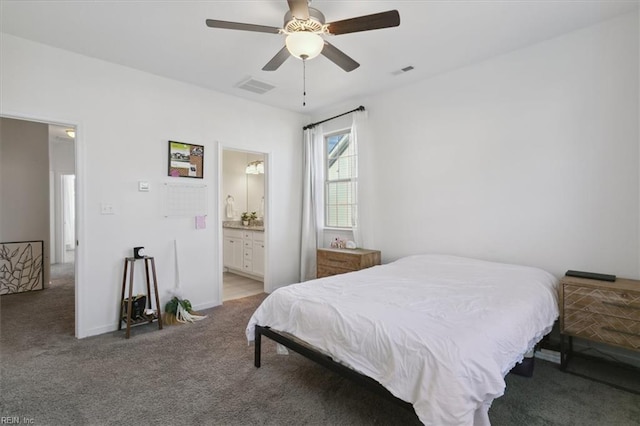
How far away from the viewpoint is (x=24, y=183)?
193 inches

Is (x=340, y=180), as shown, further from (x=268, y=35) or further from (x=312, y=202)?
(x=268, y=35)

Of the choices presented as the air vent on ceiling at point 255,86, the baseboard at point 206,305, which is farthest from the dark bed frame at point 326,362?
the air vent on ceiling at point 255,86

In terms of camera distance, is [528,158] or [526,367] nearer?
[526,367]

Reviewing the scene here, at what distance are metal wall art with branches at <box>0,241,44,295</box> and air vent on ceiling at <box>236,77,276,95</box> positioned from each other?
4183 mm

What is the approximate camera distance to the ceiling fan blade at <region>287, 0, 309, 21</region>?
194cm

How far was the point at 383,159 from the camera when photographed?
4.21 metres

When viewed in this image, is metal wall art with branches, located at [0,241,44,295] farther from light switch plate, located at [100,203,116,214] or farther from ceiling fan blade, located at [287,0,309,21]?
ceiling fan blade, located at [287,0,309,21]

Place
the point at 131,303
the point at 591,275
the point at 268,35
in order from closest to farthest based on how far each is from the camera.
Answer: the point at 591,275
the point at 268,35
the point at 131,303

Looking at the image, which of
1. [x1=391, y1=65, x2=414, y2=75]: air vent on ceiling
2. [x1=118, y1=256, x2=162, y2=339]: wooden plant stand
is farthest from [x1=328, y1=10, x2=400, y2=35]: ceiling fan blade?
[x1=118, y1=256, x2=162, y2=339]: wooden plant stand

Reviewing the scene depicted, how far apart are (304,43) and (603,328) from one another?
2915 mm

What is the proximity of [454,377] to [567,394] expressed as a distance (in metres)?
1.43

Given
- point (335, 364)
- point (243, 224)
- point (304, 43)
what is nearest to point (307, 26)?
point (304, 43)

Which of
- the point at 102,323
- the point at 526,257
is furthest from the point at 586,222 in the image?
the point at 102,323

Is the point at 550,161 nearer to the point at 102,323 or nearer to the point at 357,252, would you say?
the point at 357,252
